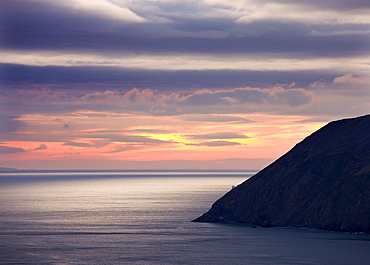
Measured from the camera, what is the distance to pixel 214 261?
13925 centimetres

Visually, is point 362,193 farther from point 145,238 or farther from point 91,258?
Result: point 91,258

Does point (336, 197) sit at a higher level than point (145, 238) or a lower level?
higher

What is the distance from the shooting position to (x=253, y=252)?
15250cm

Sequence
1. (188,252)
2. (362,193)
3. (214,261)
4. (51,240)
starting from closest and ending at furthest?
1. (214,261)
2. (188,252)
3. (51,240)
4. (362,193)

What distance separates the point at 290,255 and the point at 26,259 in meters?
65.2

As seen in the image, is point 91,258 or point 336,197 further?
point 336,197

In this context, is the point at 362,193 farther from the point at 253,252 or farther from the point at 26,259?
the point at 26,259

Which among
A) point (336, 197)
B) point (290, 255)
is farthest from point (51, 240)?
point (336, 197)

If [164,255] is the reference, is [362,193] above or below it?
above

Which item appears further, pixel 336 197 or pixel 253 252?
pixel 336 197

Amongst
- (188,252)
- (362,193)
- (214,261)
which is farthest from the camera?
(362,193)

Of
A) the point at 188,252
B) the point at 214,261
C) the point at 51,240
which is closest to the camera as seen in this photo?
the point at 214,261

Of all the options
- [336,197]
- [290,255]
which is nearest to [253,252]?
[290,255]

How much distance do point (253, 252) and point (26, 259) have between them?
189ft
